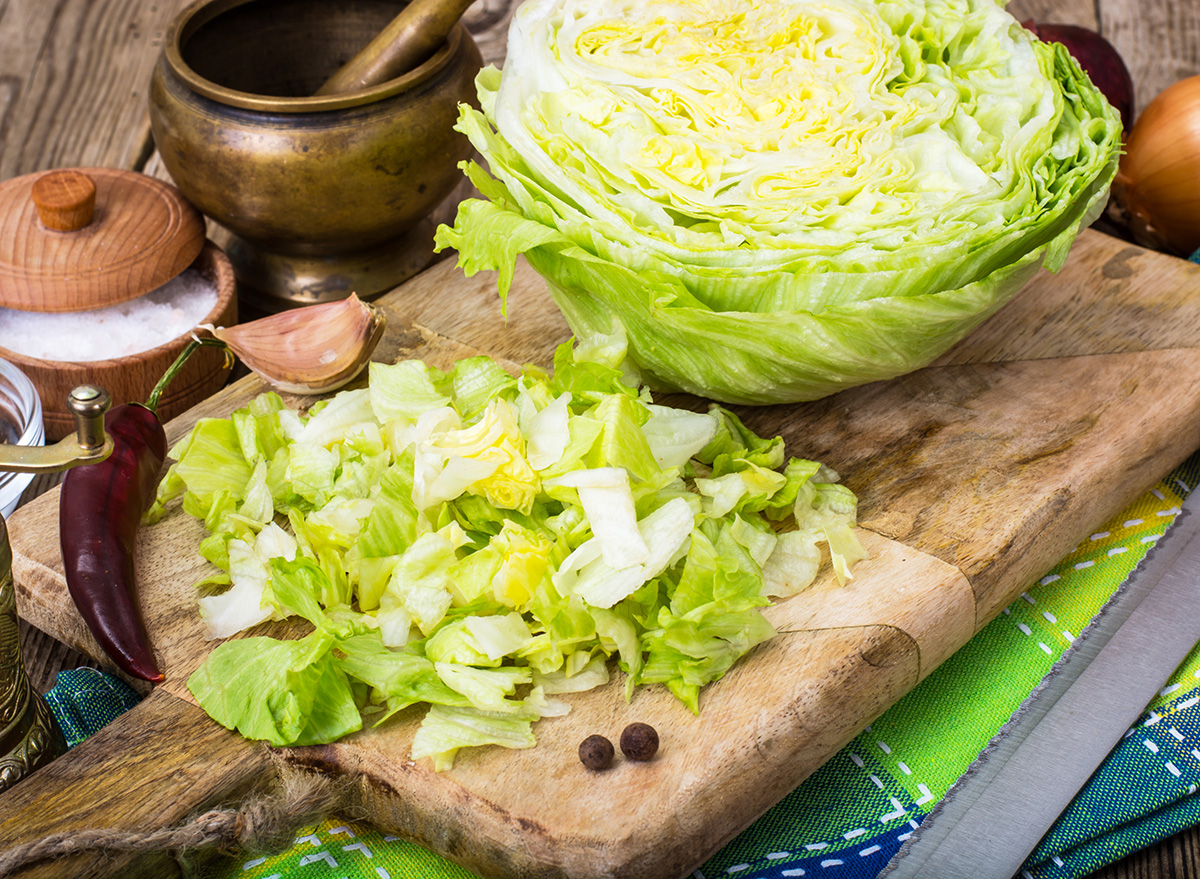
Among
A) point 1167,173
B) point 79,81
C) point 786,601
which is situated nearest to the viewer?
point 786,601

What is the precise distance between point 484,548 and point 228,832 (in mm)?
522

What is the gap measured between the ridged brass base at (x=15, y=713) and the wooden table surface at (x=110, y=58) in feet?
5.41

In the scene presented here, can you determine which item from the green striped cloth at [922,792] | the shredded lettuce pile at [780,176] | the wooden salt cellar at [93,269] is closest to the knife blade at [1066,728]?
the green striped cloth at [922,792]

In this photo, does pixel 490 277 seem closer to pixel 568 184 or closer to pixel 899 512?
pixel 568 184

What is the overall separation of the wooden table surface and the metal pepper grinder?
5.46 ft

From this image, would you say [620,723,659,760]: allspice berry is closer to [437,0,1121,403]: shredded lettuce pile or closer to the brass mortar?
[437,0,1121,403]: shredded lettuce pile

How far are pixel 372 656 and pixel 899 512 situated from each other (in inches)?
36.0

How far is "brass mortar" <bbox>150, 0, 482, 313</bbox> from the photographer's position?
7.89 ft

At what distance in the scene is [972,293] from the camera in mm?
1963

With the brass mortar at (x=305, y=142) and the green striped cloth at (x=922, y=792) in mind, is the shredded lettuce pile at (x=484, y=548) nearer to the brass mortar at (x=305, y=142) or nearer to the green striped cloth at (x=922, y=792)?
the green striped cloth at (x=922, y=792)

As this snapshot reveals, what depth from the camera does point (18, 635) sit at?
162cm

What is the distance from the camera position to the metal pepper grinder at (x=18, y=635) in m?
1.39

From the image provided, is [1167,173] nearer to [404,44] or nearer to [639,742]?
[404,44]

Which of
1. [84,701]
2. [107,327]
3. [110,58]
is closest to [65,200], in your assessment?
[107,327]
